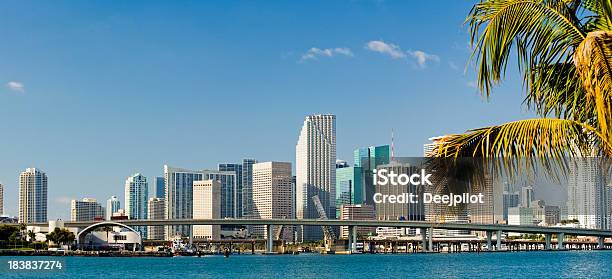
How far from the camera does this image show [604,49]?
5.77 m

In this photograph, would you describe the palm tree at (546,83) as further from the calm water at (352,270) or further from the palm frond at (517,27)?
the calm water at (352,270)

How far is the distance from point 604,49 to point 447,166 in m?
1.41

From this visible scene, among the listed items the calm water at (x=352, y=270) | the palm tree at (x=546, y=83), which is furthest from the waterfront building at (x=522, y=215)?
the palm tree at (x=546, y=83)

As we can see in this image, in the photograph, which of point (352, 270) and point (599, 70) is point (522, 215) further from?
point (599, 70)

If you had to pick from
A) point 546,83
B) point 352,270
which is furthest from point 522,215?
point 546,83

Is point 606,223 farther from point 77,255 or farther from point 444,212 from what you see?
point 444,212

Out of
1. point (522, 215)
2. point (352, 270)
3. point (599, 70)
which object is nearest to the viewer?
point (599, 70)

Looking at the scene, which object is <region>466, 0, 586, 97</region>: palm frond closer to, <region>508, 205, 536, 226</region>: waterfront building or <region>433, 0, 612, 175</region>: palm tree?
<region>433, 0, 612, 175</region>: palm tree

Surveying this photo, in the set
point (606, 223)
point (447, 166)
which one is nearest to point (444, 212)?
point (447, 166)

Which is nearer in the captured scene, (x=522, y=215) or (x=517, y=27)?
(x=517, y=27)

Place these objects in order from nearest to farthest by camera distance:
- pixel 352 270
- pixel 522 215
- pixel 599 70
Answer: pixel 599 70, pixel 352 270, pixel 522 215

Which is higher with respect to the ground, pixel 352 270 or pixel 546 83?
pixel 546 83

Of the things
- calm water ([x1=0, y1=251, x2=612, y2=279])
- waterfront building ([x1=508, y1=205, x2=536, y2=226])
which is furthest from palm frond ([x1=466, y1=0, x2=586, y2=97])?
waterfront building ([x1=508, y1=205, x2=536, y2=226])

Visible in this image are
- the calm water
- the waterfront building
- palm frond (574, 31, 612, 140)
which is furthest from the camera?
the waterfront building
